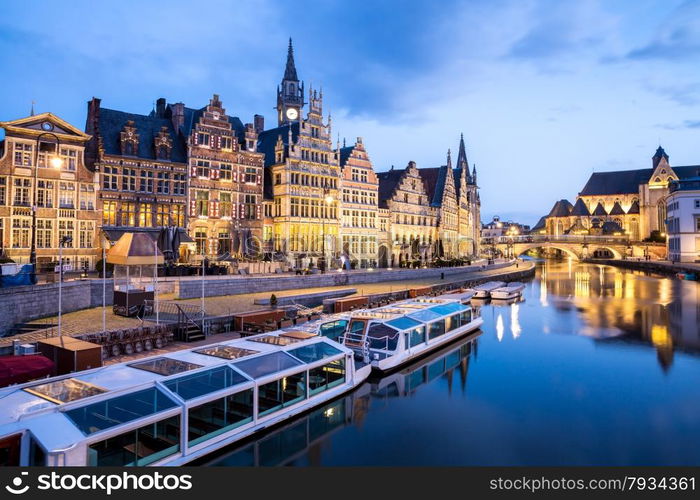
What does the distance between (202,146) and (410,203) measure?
29644 mm

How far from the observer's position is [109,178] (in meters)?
35.8

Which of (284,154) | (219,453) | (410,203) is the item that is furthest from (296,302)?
(410,203)

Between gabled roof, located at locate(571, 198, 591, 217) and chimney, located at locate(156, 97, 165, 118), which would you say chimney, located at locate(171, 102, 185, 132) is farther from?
gabled roof, located at locate(571, 198, 591, 217)

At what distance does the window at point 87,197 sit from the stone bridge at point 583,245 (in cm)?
9181

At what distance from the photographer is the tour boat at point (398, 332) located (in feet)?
63.8

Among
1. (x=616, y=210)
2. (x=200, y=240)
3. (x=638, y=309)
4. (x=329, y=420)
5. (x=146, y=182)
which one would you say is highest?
(x=616, y=210)

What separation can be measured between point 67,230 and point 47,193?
2549mm

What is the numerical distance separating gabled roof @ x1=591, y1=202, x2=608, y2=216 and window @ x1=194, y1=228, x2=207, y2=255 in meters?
111

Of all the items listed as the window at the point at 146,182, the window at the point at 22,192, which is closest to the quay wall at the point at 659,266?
the window at the point at 146,182

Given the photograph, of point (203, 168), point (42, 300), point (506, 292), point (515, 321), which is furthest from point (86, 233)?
point (506, 292)

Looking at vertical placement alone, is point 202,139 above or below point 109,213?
above

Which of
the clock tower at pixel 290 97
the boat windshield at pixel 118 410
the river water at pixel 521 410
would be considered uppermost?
the clock tower at pixel 290 97

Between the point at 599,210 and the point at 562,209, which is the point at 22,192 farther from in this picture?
the point at 562,209

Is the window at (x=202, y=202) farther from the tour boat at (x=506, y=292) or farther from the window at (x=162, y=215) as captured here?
the tour boat at (x=506, y=292)
